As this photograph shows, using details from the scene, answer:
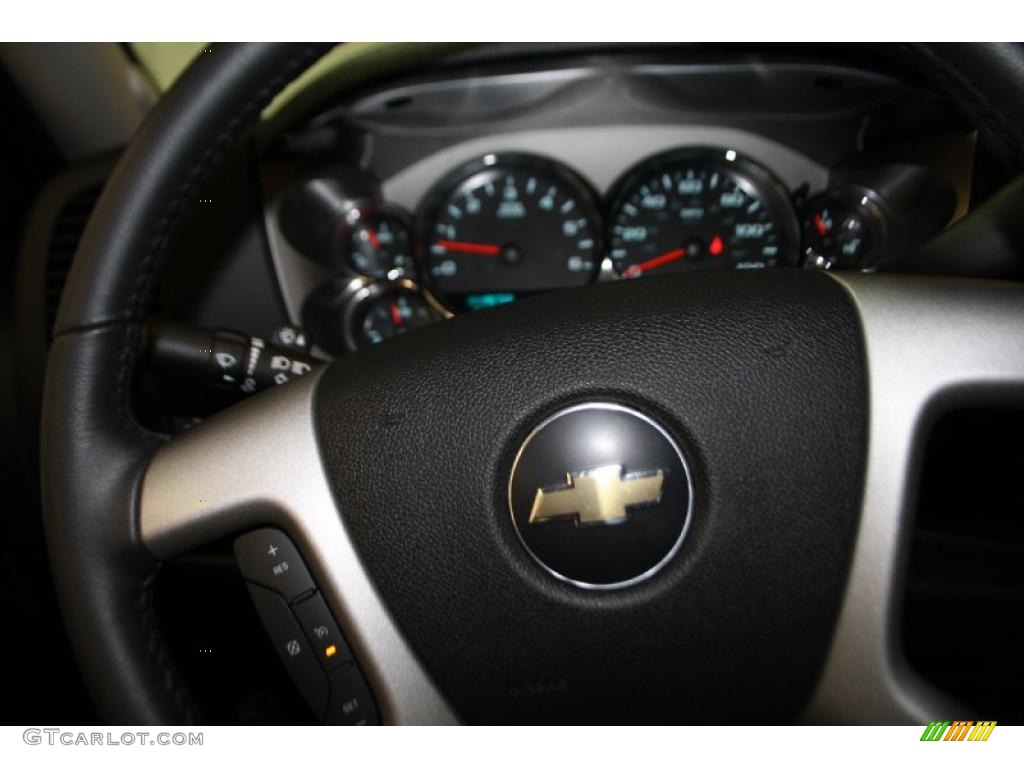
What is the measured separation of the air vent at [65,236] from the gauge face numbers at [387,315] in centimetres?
50

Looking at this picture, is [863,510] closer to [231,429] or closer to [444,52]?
[231,429]

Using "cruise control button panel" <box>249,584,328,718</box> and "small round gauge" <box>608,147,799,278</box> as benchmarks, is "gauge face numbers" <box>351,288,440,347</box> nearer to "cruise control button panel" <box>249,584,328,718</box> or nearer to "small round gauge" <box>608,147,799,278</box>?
"small round gauge" <box>608,147,799,278</box>

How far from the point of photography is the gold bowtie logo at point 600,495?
29.1 inches

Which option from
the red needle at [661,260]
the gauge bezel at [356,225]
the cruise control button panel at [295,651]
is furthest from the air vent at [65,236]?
the red needle at [661,260]

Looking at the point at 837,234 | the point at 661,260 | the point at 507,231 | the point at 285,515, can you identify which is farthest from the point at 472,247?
the point at 285,515

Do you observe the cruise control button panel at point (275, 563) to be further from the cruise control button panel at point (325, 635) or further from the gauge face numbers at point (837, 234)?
the gauge face numbers at point (837, 234)

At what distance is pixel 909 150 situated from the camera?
1.44 meters

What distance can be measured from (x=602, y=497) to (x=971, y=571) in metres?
0.44

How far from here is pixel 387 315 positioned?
1.75m

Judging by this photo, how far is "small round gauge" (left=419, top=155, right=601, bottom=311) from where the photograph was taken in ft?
5.58

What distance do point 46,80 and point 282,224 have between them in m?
0.42
